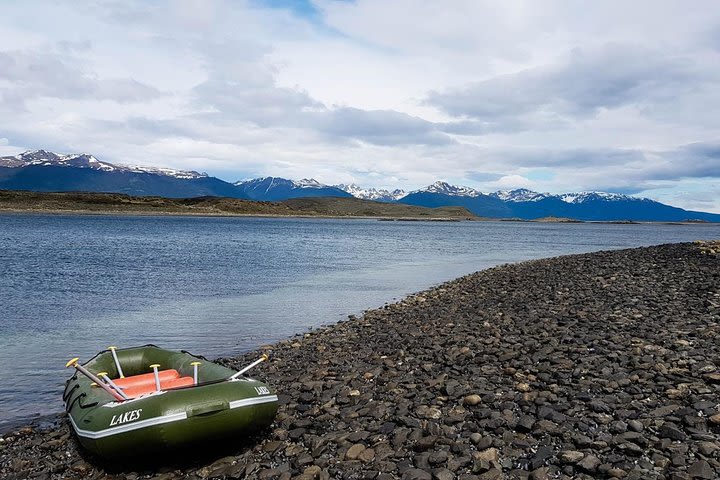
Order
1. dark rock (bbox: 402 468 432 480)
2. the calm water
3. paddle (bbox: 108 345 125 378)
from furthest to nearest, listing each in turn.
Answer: the calm water → paddle (bbox: 108 345 125 378) → dark rock (bbox: 402 468 432 480)

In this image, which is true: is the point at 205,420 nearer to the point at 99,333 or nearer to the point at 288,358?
the point at 288,358

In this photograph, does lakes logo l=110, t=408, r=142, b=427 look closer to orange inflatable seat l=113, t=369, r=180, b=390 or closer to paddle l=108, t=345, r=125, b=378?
orange inflatable seat l=113, t=369, r=180, b=390

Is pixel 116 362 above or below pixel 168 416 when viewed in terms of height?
below

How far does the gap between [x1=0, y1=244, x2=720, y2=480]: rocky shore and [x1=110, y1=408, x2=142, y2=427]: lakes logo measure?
0.84m

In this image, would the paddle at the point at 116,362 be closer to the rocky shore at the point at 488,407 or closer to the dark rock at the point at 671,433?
the rocky shore at the point at 488,407

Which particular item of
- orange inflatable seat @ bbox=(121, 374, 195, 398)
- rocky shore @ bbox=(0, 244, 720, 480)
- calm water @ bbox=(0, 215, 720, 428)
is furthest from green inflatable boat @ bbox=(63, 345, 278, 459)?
calm water @ bbox=(0, 215, 720, 428)

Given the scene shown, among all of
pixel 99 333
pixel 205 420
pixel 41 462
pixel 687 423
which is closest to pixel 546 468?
pixel 687 423

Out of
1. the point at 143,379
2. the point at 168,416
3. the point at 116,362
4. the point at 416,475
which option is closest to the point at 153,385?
the point at 143,379

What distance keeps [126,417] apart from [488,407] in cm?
578

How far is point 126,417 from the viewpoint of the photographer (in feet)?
25.3

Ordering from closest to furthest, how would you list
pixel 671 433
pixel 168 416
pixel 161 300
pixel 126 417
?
pixel 671 433 → pixel 168 416 → pixel 126 417 → pixel 161 300

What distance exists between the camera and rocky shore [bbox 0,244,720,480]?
6676 mm

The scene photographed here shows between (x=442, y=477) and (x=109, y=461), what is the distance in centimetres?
524

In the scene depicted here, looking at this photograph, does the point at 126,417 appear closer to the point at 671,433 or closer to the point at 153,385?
the point at 153,385
